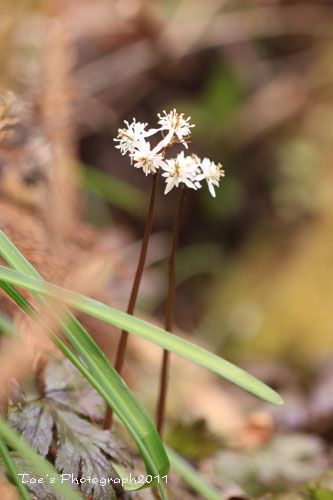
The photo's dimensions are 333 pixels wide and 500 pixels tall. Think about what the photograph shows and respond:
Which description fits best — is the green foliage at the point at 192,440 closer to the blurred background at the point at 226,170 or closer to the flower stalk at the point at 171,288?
the flower stalk at the point at 171,288

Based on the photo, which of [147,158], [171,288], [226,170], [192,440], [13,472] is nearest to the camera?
[13,472]

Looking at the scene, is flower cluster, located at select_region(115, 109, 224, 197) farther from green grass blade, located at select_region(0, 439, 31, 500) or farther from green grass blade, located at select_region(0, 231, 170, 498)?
green grass blade, located at select_region(0, 439, 31, 500)

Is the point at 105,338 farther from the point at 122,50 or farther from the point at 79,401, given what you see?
the point at 122,50

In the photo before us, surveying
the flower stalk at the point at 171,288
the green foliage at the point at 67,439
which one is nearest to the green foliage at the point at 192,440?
the flower stalk at the point at 171,288

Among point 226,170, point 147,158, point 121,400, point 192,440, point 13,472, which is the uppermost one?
point 226,170

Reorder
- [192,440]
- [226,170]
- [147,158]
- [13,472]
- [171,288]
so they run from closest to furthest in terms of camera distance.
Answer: [13,472], [147,158], [171,288], [192,440], [226,170]

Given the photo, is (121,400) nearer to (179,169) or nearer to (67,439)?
(67,439)

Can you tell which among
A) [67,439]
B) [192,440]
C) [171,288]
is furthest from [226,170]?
[67,439]

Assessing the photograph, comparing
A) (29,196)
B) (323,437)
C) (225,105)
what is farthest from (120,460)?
(225,105)
